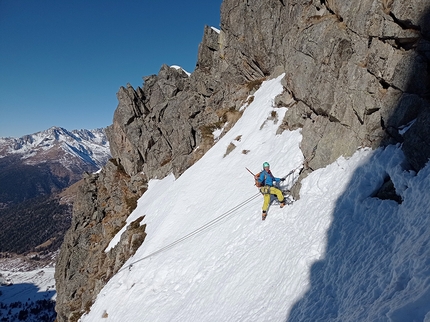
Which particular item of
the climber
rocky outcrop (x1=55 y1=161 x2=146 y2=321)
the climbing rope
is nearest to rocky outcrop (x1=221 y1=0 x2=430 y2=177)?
the climber

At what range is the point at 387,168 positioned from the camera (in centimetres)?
1046

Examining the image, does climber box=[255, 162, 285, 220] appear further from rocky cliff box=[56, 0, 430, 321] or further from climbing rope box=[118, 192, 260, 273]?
climbing rope box=[118, 192, 260, 273]

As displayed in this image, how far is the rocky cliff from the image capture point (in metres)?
11.0

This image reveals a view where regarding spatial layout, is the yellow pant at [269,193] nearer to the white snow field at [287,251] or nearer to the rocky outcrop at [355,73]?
the white snow field at [287,251]

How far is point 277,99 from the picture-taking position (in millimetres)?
28219

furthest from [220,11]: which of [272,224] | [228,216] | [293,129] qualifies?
[272,224]

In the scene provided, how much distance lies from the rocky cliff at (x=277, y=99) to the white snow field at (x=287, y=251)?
1559 mm

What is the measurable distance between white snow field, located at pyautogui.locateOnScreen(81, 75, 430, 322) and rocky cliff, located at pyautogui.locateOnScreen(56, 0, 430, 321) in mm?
1559

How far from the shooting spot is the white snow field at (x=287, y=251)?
25.1ft

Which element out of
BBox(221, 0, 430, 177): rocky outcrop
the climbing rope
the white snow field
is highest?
BBox(221, 0, 430, 177): rocky outcrop

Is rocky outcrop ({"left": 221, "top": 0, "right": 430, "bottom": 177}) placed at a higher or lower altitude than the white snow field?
higher

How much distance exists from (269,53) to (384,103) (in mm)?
→ 30363

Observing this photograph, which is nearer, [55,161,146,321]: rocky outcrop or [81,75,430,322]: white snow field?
[81,75,430,322]: white snow field

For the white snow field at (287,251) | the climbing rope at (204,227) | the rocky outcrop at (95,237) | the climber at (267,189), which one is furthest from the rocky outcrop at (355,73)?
the rocky outcrop at (95,237)
